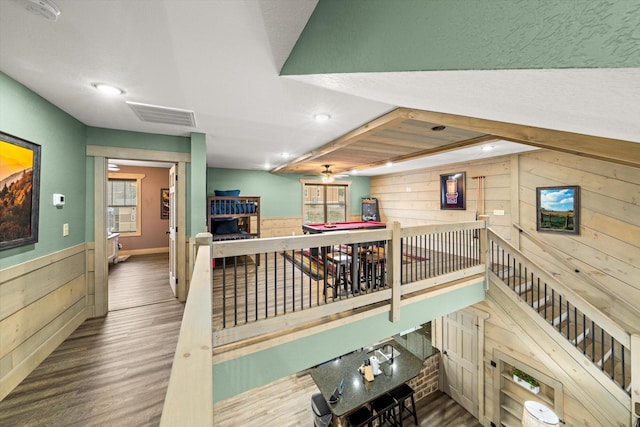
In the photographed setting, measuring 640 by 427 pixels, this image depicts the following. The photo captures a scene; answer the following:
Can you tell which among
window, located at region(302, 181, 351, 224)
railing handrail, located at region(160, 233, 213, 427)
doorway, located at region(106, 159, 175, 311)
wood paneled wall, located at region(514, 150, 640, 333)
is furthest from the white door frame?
wood paneled wall, located at region(514, 150, 640, 333)

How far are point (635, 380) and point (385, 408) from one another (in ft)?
9.55

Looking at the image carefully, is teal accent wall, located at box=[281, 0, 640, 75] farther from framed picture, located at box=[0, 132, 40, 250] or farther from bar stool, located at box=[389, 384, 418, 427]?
bar stool, located at box=[389, 384, 418, 427]

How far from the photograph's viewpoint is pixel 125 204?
668cm

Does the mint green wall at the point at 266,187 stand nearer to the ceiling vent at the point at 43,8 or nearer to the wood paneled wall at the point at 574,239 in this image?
the wood paneled wall at the point at 574,239

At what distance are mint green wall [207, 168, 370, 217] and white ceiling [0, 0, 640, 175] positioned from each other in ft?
12.4

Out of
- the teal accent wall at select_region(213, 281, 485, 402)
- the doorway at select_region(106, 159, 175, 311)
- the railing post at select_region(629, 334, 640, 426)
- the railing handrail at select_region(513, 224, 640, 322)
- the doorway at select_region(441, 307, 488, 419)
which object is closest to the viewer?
the teal accent wall at select_region(213, 281, 485, 402)

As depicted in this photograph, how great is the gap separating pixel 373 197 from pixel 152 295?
20.4 feet

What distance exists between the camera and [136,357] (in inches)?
→ 89.2

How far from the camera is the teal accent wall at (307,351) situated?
197cm

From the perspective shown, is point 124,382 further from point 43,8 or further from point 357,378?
point 357,378

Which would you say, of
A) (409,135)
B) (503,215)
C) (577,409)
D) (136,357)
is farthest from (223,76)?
(577,409)

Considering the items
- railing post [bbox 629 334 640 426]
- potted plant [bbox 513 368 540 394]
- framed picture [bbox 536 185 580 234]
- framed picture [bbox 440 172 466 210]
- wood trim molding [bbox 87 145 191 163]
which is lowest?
potted plant [bbox 513 368 540 394]

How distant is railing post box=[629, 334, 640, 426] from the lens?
2.28 metres

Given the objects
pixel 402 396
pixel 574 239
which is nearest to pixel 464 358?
pixel 402 396
